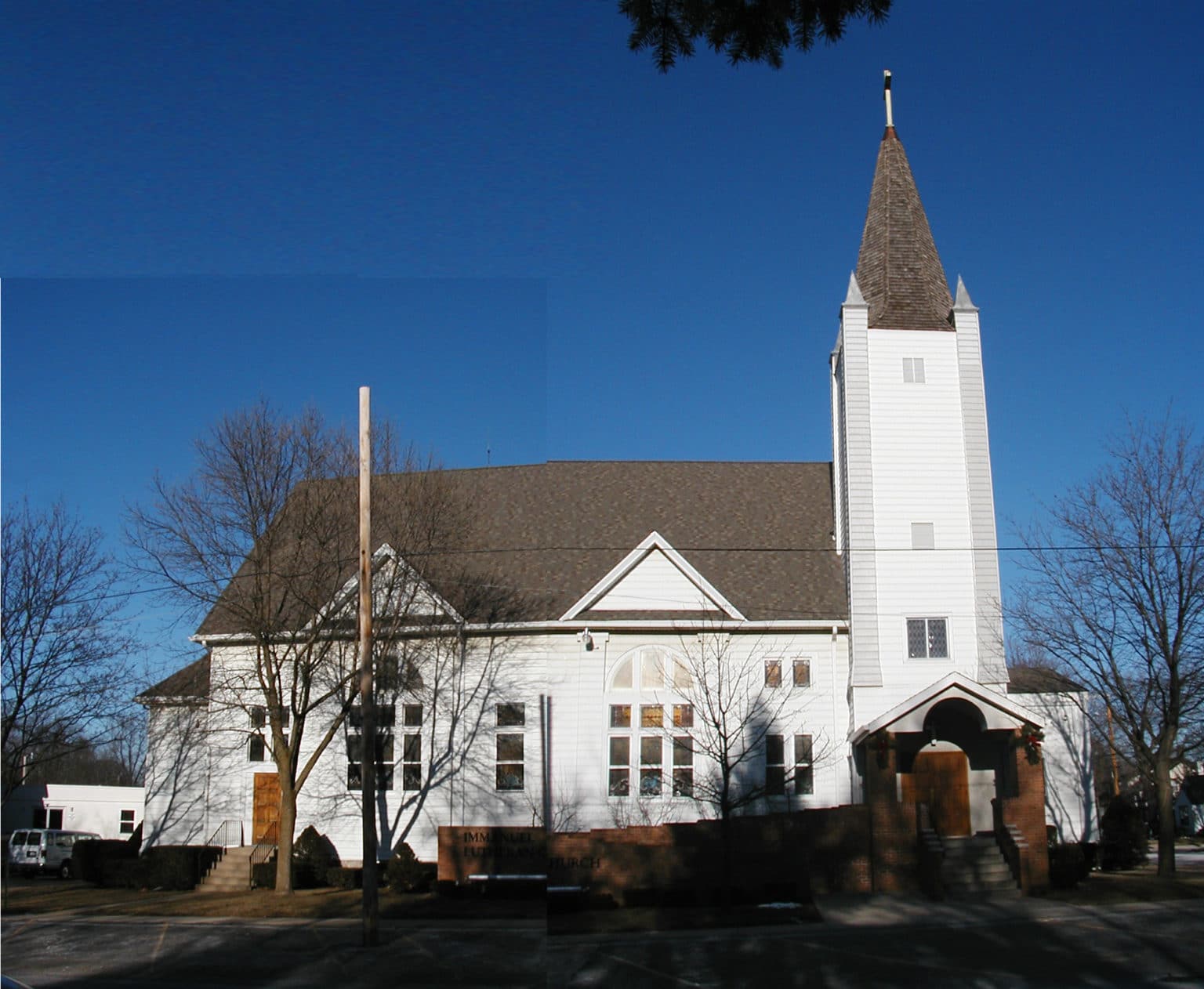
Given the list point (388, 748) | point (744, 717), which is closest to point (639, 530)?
point (744, 717)

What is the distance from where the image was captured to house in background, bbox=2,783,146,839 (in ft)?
163

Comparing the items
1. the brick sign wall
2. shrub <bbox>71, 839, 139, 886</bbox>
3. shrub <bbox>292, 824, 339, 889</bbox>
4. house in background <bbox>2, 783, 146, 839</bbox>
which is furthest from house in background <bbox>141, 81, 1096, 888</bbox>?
house in background <bbox>2, 783, 146, 839</bbox>

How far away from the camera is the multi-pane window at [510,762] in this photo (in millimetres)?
28906

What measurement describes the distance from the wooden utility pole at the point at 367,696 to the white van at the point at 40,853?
24584 millimetres

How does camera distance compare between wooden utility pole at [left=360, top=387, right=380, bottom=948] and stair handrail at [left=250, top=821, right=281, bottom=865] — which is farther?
stair handrail at [left=250, top=821, right=281, bottom=865]

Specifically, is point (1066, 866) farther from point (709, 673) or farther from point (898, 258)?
point (898, 258)

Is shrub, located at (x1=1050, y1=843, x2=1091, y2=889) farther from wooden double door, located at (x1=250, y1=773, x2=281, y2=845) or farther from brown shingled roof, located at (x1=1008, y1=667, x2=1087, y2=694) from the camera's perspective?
wooden double door, located at (x1=250, y1=773, x2=281, y2=845)

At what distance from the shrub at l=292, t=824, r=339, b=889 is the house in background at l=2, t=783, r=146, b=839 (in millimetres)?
24814

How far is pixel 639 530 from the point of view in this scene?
107 feet

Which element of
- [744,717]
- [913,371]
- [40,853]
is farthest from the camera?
[40,853]

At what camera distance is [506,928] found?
67.6ft

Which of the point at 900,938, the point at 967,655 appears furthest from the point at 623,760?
the point at 900,938

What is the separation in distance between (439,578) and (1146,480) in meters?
15.9

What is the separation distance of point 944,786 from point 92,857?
71.6 feet
